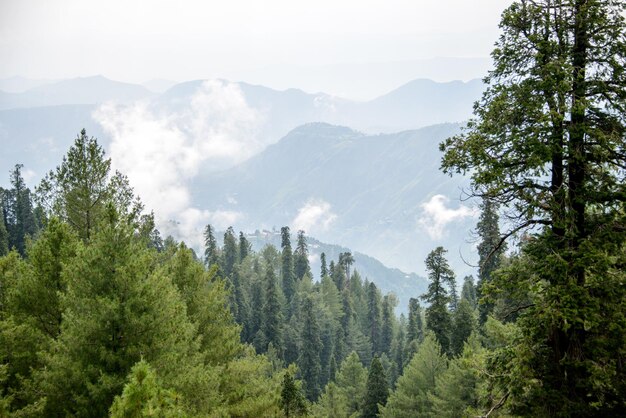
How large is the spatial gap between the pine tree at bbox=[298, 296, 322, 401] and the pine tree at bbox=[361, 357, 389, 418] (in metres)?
23.7

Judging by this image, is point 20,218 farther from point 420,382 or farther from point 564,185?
point 564,185

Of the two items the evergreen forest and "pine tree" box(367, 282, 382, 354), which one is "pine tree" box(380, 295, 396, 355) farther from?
the evergreen forest

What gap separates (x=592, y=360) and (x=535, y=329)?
119 cm

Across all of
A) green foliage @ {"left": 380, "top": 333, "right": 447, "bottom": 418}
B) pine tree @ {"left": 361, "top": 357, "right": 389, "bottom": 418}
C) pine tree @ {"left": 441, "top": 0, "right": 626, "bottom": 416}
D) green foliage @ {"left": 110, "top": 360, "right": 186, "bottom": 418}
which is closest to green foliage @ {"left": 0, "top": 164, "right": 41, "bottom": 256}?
pine tree @ {"left": 361, "top": 357, "right": 389, "bottom": 418}

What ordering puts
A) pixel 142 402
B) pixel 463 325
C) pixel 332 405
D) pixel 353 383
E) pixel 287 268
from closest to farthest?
pixel 142 402 → pixel 332 405 → pixel 463 325 → pixel 353 383 → pixel 287 268

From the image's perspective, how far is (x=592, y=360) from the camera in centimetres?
901

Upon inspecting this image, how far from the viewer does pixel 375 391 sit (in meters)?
39.7

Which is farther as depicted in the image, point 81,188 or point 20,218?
point 20,218

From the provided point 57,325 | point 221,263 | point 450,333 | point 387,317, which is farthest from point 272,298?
point 57,325

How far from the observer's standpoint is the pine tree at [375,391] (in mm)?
39219

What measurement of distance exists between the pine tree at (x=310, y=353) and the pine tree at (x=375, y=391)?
2366 centimetres

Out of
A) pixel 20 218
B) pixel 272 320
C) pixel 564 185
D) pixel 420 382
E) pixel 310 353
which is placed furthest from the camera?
pixel 20 218

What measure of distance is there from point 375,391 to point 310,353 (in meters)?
26.4

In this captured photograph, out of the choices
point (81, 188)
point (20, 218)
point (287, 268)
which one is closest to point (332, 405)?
point (81, 188)
